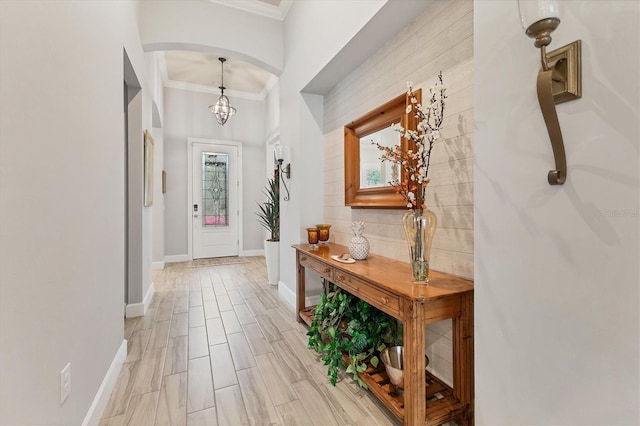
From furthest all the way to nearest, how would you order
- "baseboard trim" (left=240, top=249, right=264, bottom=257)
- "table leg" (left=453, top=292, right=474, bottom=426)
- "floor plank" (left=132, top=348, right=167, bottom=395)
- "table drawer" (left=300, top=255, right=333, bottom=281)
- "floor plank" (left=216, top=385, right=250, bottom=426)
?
"baseboard trim" (left=240, top=249, right=264, bottom=257), "table drawer" (left=300, top=255, right=333, bottom=281), "floor plank" (left=132, top=348, right=167, bottom=395), "floor plank" (left=216, top=385, right=250, bottom=426), "table leg" (left=453, top=292, right=474, bottom=426)

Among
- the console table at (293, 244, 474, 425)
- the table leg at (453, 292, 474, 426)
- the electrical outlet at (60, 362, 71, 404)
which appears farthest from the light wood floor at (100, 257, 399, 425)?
the electrical outlet at (60, 362, 71, 404)

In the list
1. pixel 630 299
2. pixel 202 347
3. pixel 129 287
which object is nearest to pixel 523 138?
pixel 630 299

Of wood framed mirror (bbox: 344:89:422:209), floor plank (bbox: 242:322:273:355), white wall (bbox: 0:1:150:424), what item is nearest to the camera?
white wall (bbox: 0:1:150:424)

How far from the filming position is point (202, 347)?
2.41 meters

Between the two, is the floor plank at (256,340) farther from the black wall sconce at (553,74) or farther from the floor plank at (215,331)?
the black wall sconce at (553,74)

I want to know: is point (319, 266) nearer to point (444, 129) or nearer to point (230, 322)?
point (230, 322)

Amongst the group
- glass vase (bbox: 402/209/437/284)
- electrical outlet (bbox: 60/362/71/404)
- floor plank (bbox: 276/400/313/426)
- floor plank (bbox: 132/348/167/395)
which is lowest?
floor plank (bbox: 276/400/313/426)

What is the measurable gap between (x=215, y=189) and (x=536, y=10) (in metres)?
5.91

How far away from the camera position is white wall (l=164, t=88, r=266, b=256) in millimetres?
5695

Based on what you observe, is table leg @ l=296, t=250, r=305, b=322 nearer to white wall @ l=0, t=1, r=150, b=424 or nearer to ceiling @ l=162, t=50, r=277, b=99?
white wall @ l=0, t=1, r=150, b=424

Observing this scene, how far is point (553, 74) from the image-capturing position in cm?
89

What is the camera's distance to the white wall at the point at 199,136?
570cm

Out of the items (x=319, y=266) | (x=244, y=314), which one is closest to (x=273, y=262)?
(x=244, y=314)

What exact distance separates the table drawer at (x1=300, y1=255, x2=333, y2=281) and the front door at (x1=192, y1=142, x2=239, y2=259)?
371 centimetres
